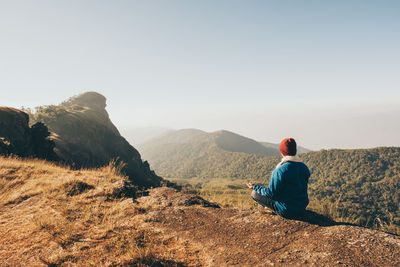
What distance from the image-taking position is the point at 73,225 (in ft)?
13.4

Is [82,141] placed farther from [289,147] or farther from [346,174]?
[346,174]

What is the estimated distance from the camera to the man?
3.78m

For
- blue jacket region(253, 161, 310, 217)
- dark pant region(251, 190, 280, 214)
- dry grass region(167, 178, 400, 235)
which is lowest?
dry grass region(167, 178, 400, 235)

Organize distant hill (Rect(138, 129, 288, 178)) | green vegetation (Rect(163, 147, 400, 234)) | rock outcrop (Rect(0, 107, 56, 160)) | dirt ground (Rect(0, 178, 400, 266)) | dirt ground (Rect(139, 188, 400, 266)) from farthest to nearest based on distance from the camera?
1. distant hill (Rect(138, 129, 288, 178))
2. green vegetation (Rect(163, 147, 400, 234))
3. rock outcrop (Rect(0, 107, 56, 160))
4. dirt ground (Rect(0, 178, 400, 266))
5. dirt ground (Rect(139, 188, 400, 266))

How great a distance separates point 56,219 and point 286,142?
6.01m

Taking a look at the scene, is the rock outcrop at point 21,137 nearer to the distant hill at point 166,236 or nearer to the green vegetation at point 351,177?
the distant hill at point 166,236

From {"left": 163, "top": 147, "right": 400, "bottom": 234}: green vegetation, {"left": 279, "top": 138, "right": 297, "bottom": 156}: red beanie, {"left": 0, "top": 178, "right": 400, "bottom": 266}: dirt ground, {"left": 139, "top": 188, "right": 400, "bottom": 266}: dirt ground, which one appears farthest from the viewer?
{"left": 163, "top": 147, "right": 400, "bottom": 234}: green vegetation

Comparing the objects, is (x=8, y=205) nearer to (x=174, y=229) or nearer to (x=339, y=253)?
(x=174, y=229)

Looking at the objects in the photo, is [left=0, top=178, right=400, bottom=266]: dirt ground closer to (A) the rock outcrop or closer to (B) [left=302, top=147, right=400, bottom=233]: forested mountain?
(A) the rock outcrop

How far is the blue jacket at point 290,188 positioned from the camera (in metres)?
3.78

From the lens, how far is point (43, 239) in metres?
3.60

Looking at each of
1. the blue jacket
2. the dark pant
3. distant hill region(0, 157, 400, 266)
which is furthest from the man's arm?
distant hill region(0, 157, 400, 266)

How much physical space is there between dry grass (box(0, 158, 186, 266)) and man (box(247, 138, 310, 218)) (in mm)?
2632

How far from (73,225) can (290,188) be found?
16.7 ft
